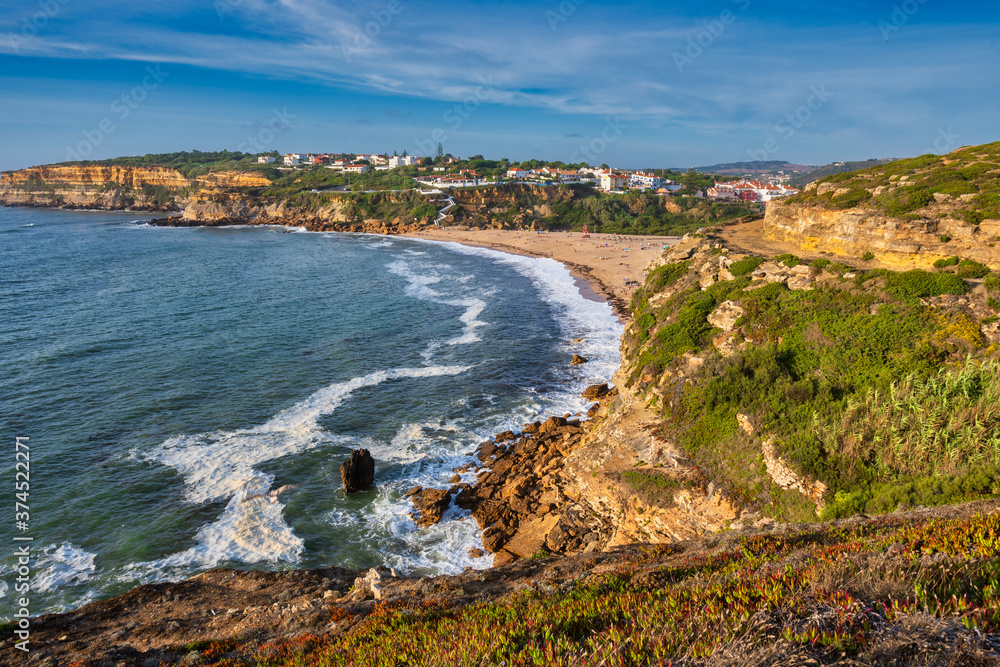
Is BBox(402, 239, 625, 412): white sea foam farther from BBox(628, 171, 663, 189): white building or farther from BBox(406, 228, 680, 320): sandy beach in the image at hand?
BBox(628, 171, 663, 189): white building

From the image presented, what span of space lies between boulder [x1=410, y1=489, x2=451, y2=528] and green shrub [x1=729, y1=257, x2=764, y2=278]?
15.1 metres

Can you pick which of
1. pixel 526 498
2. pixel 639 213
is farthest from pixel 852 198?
pixel 639 213

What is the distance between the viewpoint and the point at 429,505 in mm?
17609

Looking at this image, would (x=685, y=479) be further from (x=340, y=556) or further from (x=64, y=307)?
(x=64, y=307)

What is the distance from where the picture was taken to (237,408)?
24500 mm

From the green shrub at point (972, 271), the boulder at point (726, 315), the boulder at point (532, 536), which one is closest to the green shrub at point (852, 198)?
the green shrub at point (972, 271)

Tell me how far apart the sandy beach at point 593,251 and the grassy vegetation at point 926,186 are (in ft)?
63.1

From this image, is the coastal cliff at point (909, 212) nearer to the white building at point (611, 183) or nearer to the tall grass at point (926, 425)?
the tall grass at point (926, 425)

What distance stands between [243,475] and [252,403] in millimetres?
6382

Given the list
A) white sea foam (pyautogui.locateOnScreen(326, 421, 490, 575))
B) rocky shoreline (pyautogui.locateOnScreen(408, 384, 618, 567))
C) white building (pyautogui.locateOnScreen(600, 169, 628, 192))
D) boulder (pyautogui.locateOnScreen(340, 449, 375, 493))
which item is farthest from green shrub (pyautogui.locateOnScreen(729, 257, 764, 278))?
white building (pyautogui.locateOnScreen(600, 169, 628, 192))

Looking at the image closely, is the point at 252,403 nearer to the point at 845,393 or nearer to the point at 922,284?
the point at 845,393

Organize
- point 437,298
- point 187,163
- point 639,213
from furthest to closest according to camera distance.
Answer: point 187,163 → point 639,213 → point 437,298

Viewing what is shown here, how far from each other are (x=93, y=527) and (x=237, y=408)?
843cm

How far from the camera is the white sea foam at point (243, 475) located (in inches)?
618
